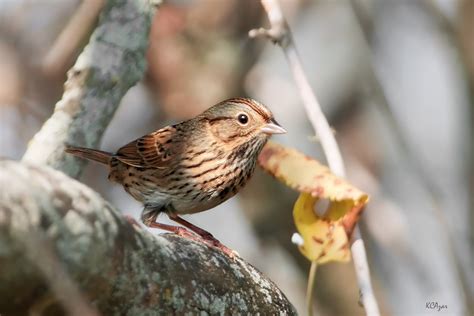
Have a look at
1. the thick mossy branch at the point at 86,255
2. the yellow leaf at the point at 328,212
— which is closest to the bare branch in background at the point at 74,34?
the yellow leaf at the point at 328,212

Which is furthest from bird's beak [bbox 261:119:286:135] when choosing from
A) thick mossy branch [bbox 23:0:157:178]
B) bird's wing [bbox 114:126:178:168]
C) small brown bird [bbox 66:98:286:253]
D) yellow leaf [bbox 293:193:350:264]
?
thick mossy branch [bbox 23:0:157:178]

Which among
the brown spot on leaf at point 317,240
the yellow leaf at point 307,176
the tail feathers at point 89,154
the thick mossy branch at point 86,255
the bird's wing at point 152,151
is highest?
the yellow leaf at point 307,176

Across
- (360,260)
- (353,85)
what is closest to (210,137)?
(360,260)

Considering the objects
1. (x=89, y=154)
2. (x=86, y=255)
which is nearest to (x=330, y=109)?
(x=89, y=154)

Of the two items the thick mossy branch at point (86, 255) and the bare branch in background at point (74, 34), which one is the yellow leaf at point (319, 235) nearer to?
the thick mossy branch at point (86, 255)

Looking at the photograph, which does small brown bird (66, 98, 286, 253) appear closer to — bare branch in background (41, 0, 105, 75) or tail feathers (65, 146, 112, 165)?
tail feathers (65, 146, 112, 165)
